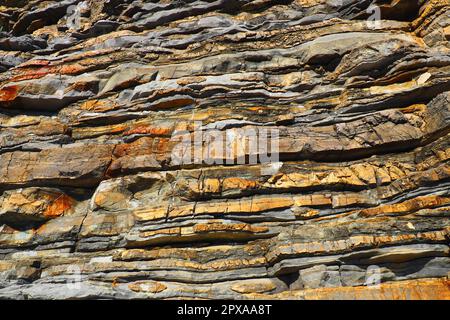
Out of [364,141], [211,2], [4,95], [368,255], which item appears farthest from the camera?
[211,2]

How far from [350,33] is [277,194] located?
7.45m

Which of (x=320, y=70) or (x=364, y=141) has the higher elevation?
(x=320, y=70)

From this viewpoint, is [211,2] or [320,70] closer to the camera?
[320,70]

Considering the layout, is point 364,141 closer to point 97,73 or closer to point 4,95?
point 97,73

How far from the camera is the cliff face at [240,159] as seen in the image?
9453mm

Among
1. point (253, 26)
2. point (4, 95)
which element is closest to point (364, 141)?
point (253, 26)

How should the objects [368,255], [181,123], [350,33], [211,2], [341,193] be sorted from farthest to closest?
[211,2]
[350,33]
[181,123]
[341,193]
[368,255]

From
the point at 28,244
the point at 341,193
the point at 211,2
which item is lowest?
the point at 28,244

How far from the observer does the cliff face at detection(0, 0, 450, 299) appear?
31.0 feet

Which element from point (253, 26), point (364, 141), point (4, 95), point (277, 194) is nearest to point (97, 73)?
point (4, 95)

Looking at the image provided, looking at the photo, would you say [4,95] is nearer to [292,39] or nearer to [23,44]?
[23,44]

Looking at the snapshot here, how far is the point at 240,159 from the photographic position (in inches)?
471

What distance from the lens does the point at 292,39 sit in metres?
15.5

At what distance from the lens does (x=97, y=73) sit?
53.3 feet
